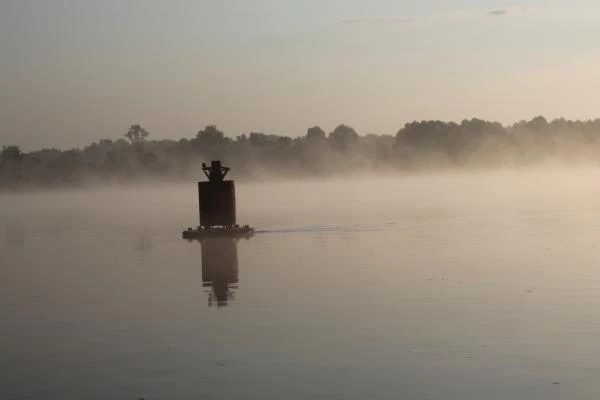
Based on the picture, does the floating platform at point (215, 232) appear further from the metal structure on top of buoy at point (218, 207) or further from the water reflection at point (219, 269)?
the water reflection at point (219, 269)

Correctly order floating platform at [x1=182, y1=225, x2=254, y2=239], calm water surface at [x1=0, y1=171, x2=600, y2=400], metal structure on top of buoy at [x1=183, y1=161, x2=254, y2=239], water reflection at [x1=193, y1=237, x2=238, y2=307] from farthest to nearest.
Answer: metal structure on top of buoy at [x1=183, y1=161, x2=254, y2=239] < floating platform at [x1=182, y1=225, x2=254, y2=239] < water reflection at [x1=193, y1=237, x2=238, y2=307] < calm water surface at [x1=0, y1=171, x2=600, y2=400]

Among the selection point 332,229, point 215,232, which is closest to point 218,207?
point 215,232

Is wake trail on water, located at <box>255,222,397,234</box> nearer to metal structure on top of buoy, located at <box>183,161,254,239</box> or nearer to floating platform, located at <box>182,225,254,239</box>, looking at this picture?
metal structure on top of buoy, located at <box>183,161,254,239</box>

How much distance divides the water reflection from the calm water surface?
79 millimetres

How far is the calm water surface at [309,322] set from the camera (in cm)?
1452

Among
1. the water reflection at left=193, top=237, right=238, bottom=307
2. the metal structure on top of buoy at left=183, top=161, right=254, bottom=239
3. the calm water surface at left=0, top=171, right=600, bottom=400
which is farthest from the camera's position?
the metal structure on top of buoy at left=183, top=161, right=254, bottom=239

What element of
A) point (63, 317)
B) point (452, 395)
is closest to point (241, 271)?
point (63, 317)

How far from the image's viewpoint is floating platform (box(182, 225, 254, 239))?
4694cm

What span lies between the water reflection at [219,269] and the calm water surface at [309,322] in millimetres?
79

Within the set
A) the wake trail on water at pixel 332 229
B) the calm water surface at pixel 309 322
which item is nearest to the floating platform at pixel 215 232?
the wake trail on water at pixel 332 229

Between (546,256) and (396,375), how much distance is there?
18.8 m

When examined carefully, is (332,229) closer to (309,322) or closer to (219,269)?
(219,269)

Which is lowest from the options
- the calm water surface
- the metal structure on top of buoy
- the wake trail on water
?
the calm water surface

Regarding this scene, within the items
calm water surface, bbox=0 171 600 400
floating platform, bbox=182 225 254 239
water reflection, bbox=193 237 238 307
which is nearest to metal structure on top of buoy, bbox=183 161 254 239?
floating platform, bbox=182 225 254 239
